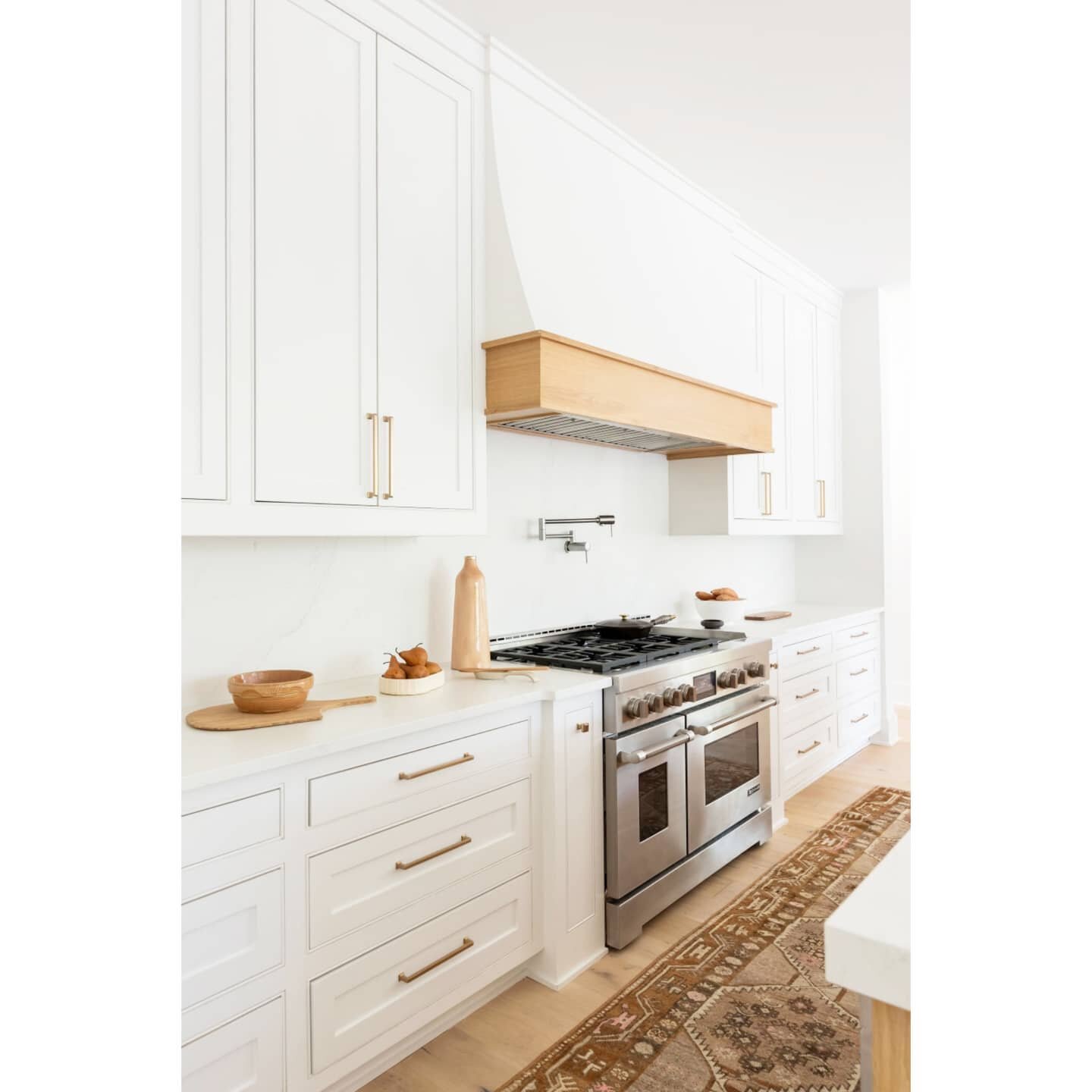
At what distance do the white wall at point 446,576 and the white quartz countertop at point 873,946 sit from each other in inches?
64.9

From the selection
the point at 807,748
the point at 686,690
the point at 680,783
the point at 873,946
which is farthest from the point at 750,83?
the point at 807,748

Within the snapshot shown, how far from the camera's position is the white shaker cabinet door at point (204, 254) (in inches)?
63.9

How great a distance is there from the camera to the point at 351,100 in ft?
6.42

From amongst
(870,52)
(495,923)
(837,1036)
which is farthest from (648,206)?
(837,1036)

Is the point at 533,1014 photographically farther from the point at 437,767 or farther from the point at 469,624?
the point at 469,624

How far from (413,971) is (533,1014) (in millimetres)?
463

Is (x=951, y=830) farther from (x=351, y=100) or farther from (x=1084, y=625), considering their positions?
(x=351, y=100)

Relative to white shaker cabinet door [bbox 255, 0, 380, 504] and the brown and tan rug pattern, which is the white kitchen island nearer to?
the brown and tan rug pattern

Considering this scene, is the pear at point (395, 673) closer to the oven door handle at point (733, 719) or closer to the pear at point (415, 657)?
the pear at point (415, 657)

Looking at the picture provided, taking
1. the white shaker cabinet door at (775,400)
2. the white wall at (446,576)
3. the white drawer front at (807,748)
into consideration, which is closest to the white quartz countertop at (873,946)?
the white wall at (446,576)

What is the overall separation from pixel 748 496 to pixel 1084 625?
384 cm

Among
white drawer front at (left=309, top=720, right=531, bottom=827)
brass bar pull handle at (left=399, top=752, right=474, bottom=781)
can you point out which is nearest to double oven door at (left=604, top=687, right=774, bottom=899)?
white drawer front at (left=309, top=720, right=531, bottom=827)

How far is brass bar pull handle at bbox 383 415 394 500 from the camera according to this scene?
2.02m
